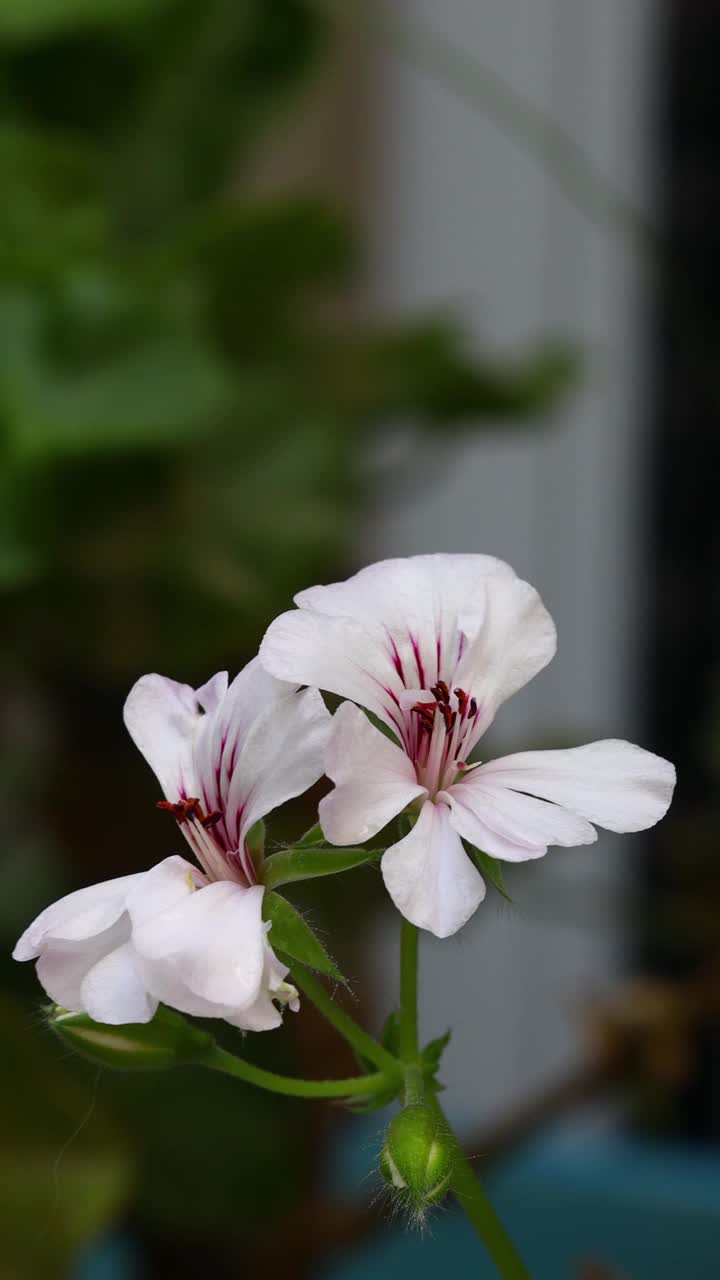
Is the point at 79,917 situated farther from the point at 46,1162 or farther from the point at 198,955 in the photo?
the point at 46,1162

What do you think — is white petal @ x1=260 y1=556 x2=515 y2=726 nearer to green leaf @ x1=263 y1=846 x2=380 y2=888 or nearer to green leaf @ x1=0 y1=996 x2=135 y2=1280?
green leaf @ x1=263 y1=846 x2=380 y2=888

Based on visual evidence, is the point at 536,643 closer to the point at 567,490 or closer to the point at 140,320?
A: the point at 140,320

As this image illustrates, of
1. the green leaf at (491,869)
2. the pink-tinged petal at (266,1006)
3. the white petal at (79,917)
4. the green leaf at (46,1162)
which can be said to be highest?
the green leaf at (491,869)

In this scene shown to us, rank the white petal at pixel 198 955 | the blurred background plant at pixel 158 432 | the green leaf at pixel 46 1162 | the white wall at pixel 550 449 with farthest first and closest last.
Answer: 1. the white wall at pixel 550 449
2. the blurred background plant at pixel 158 432
3. the green leaf at pixel 46 1162
4. the white petal at pixel 198 955

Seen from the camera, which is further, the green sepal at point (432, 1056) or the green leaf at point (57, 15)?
the green leaf at point (57, 15)

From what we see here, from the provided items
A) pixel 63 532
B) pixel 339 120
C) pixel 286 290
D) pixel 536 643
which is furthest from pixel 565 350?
pixel 536 643

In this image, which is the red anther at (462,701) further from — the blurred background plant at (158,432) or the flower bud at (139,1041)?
the blurred background plant at (158,432)

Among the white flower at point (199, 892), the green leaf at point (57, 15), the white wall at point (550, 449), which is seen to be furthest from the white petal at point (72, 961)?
the white wall at point (550, 449)
